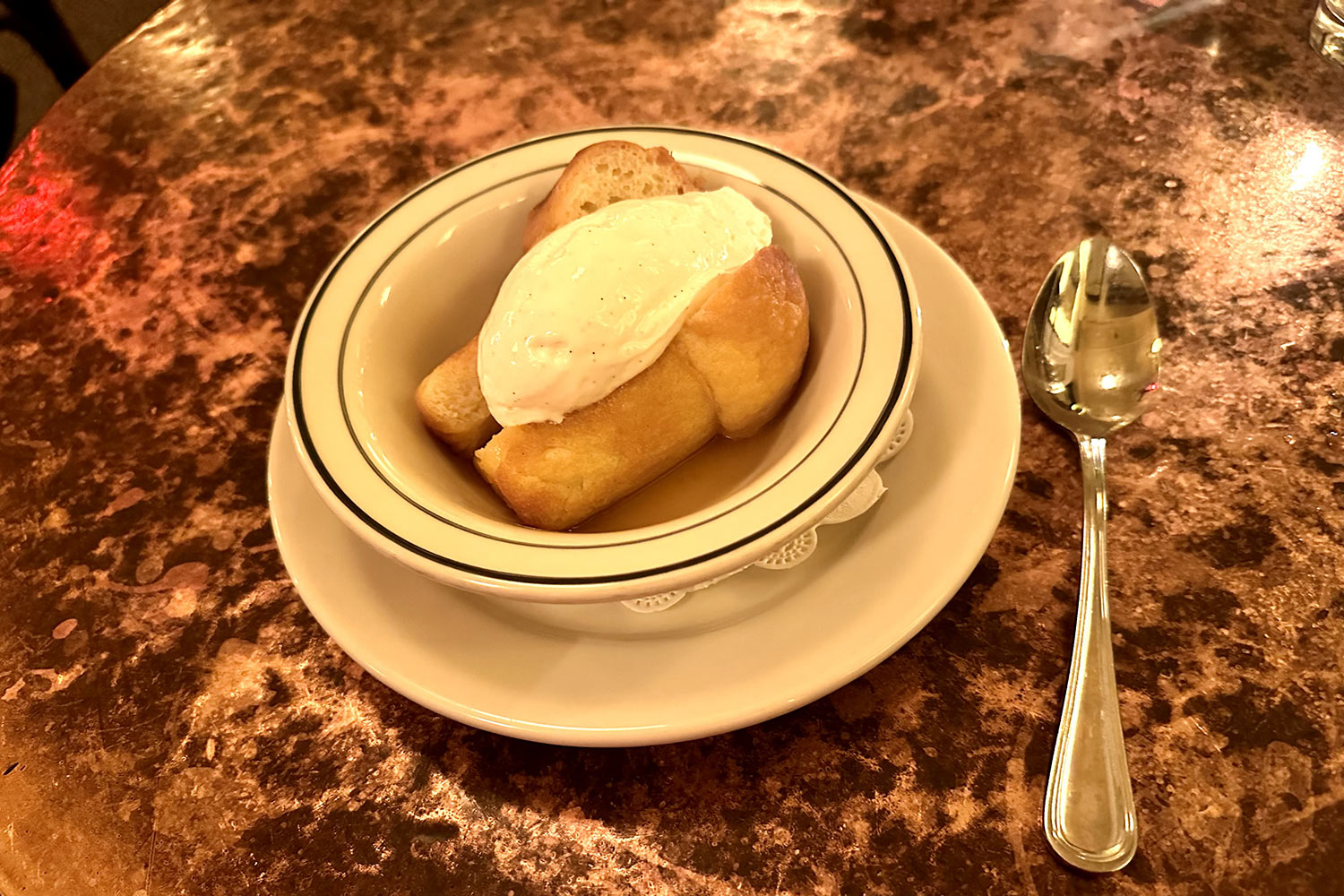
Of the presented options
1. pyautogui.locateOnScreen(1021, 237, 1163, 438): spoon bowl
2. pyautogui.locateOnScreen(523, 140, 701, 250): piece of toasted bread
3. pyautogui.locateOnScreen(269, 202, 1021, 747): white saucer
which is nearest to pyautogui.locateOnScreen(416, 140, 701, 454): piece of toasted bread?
pyautogui.locateOnScreen(523, 140, 701, 250): piece of toasted bread

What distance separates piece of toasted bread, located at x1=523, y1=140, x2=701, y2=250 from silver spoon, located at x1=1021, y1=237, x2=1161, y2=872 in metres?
0.35

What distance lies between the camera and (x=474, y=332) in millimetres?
841

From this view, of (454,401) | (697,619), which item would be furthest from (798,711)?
(454,401)

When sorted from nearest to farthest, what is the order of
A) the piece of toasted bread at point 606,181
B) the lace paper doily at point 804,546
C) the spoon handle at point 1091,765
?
the spoon handle at point 1091,765, the lace paper doily at point 804,546, the piece of toasted bread at point 606,181

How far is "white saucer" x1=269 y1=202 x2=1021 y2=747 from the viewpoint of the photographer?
56 cm

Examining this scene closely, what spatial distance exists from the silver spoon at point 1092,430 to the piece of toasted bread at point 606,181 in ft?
1.14

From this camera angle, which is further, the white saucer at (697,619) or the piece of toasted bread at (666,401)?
the piece of toasted bread at (666,401)

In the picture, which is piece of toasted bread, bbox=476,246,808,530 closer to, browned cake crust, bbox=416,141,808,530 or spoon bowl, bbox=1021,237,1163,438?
browned cake crust, bbox=416,141,808,530

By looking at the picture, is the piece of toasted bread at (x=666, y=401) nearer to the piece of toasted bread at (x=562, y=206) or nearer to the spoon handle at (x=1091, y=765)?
the piece of toasted bread at (x=562, y=206)

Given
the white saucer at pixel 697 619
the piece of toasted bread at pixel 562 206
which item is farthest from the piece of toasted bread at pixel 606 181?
the white saucer at pixel 697 619

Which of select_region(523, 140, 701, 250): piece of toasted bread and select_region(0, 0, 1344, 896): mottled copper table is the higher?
select_region(523, 140, 701, 250): piece of toasted bread

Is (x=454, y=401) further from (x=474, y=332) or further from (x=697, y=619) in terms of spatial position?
(x=697, y=619)

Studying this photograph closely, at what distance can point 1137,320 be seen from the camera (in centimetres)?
77

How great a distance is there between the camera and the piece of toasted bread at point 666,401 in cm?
67
